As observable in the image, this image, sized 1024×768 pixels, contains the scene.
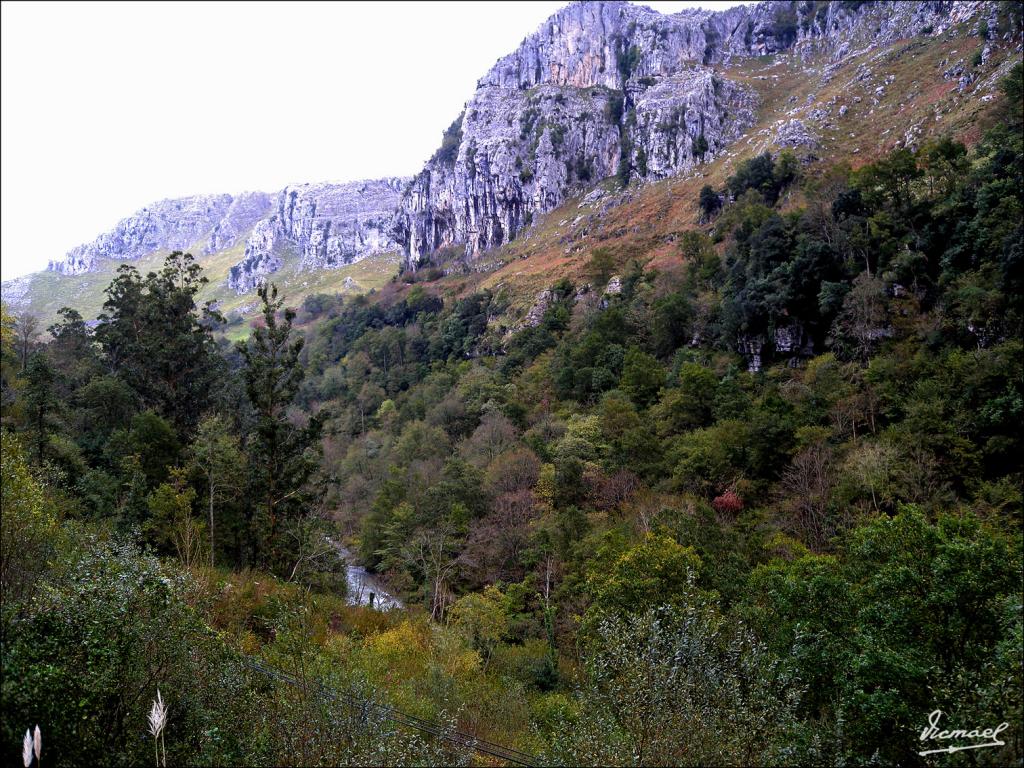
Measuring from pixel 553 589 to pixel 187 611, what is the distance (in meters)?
22.8

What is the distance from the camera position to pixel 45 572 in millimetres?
11125

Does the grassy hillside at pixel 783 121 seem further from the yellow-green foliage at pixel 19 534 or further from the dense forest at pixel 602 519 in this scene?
the yellow-green foliage at pixel 19 534

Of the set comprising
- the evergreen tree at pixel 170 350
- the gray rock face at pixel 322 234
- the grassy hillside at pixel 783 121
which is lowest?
→ the evergreen tree at pixel 170 350

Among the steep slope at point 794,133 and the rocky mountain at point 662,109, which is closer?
the steep slope at point 794,133


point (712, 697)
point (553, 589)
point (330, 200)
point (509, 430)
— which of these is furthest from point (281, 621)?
point (330, 200)

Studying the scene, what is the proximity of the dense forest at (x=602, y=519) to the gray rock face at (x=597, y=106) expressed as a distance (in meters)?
41.9

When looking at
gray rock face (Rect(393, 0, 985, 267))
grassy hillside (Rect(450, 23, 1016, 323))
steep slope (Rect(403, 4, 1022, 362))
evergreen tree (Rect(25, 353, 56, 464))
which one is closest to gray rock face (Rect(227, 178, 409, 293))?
gray rock face (Rect(393, 0, 985, 267))

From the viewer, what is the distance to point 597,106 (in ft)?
354

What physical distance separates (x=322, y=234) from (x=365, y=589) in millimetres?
166573

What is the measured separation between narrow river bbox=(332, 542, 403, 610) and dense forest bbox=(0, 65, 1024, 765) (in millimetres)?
1118

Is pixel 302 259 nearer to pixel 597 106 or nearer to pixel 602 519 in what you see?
pixel 597 106

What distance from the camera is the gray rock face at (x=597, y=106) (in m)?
90.2

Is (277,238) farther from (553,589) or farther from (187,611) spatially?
(187,611)

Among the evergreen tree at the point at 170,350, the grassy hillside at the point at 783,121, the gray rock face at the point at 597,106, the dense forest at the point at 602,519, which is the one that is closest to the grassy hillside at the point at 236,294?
the gray rock face at the point at 597,106
